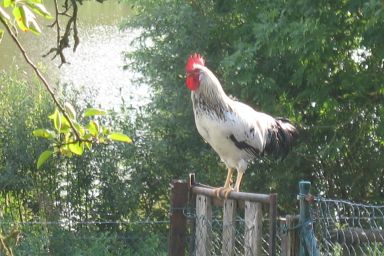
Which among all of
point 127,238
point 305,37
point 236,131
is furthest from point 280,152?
point 127,238

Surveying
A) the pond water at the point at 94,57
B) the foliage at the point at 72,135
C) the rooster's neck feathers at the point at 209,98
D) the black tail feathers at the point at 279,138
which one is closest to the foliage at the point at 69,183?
the pond water at the point at 94,57

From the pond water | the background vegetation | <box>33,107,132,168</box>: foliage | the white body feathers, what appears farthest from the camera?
the pond water

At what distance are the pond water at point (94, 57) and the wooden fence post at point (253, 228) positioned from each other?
480 centimetres

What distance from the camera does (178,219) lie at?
4035 millimetres

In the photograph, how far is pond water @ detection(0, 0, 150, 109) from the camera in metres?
9.70

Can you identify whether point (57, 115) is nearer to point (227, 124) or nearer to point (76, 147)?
point (76, 147)

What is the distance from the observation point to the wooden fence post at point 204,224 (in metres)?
3.95

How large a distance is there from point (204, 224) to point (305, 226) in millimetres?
1140

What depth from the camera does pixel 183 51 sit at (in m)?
7.56

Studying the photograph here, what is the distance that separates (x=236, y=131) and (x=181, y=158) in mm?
2814

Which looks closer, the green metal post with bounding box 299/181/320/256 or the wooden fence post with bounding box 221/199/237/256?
the green metal post with bounding box 299/181/320/256

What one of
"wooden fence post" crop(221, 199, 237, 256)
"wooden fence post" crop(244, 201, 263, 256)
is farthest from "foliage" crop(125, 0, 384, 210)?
"wooden fence post" crop(244, 201, 263, 256)

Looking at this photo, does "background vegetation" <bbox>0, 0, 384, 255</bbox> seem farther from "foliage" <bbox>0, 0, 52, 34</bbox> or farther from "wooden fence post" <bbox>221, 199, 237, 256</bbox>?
"foliage" <bbox>0, 0, 52, 34</bbox>

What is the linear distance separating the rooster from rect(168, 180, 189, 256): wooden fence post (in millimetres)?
907
